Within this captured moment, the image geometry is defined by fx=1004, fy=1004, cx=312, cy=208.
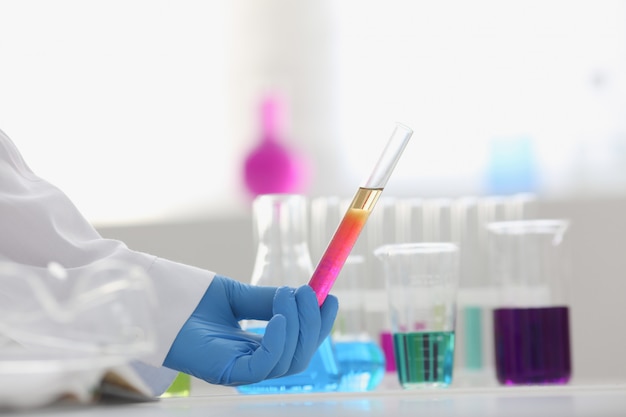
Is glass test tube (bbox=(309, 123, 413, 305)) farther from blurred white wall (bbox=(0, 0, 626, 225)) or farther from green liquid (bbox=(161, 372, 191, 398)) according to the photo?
blurred white wall (bbox=(0, 0, 626, 225))

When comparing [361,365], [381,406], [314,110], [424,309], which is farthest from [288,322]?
[314,110]

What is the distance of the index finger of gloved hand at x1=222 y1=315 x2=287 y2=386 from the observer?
1116mm

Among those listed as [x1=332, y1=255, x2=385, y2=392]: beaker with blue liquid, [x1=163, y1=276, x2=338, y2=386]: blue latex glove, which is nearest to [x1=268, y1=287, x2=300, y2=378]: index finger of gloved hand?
[x1=163, y1=276, x2=338, y2=386]: blue latex glove

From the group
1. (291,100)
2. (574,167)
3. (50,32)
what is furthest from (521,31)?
(50,32)

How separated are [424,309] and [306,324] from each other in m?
0.35

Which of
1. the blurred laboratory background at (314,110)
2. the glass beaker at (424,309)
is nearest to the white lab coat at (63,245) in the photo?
the glass beaker at (424,309)

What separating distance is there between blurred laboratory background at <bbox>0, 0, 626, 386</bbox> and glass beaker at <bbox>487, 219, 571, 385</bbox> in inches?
51.4

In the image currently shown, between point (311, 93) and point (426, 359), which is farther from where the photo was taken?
point (311, 93)

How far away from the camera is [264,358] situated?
112 centimetres

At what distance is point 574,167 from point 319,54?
87 cm

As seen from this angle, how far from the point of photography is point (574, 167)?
3.05m

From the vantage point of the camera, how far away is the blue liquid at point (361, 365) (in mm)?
1631

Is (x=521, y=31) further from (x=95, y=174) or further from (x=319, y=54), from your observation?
(x=95, y=174)

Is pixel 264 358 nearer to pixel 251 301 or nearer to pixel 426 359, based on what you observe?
pixel 251 301
